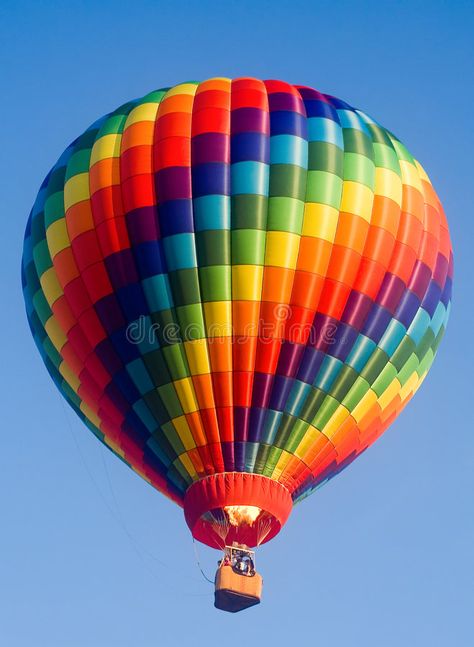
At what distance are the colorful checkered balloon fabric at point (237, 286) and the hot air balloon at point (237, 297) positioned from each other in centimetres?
2

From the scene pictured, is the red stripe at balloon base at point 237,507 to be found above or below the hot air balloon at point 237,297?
below

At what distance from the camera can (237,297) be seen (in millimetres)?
17125

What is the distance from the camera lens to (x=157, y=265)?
17.3m

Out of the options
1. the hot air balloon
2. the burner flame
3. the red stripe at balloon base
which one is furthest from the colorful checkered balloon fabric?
the burner flame

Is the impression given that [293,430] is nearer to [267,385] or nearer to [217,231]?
[267,385]

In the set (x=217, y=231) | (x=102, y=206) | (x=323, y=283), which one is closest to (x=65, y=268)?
(x=102, y=206)

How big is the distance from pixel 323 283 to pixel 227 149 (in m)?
2.22

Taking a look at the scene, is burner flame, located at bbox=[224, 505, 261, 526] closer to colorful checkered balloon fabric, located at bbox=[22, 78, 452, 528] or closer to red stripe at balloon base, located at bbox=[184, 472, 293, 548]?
red stripe at balloon base, located at bbox=[184, 472, 293, 548]

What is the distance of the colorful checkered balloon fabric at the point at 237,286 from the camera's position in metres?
17.1

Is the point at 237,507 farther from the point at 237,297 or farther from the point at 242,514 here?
the point at 237,297

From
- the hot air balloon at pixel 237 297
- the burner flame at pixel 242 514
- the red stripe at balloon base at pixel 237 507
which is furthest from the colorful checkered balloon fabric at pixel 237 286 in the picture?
the burner flame at pixel 242 514

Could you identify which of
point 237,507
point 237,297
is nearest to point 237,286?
point 237,297

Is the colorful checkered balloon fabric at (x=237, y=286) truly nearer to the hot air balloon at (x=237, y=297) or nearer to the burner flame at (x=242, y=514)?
the hot air balloon at (x=237, y=297)

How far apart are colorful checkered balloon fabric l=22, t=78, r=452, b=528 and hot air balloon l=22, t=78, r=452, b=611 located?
0.02 metres
